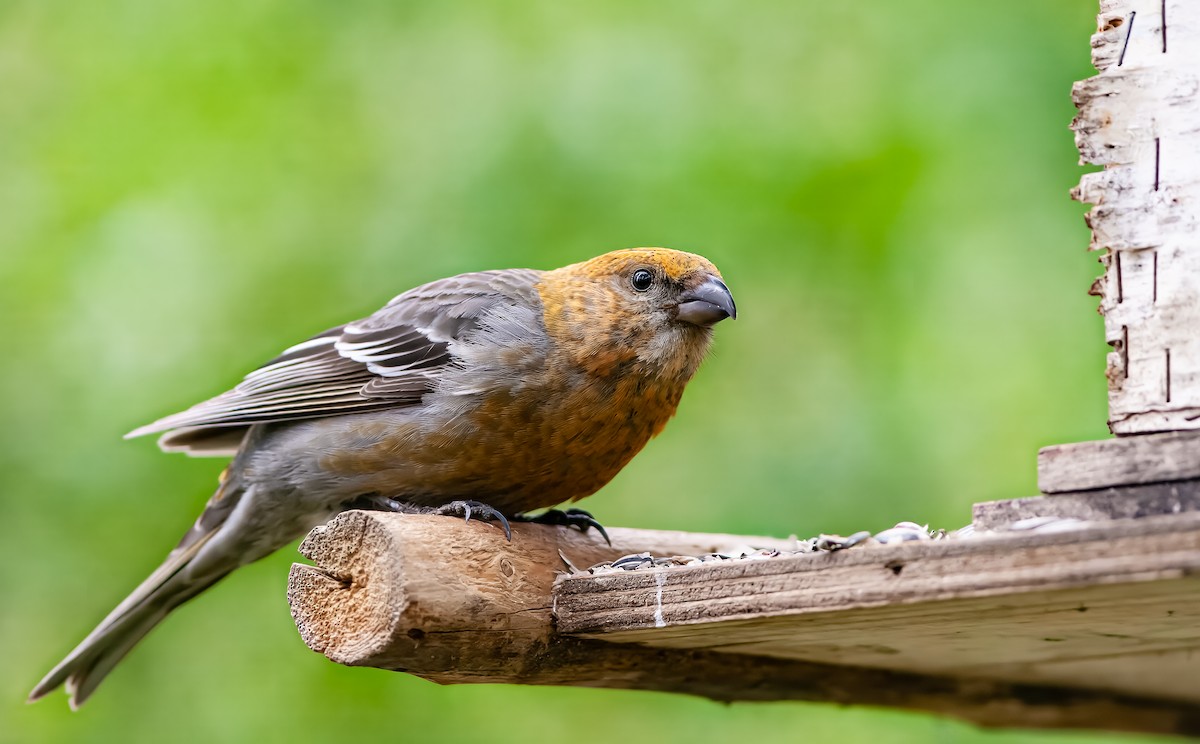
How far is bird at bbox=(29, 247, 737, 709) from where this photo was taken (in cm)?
421

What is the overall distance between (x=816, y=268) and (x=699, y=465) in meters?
1.09

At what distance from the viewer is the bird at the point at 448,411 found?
4.21m

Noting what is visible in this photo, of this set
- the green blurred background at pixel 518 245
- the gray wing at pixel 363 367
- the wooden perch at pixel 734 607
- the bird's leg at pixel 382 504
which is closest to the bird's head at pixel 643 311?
the gray wing at pixel 363 367

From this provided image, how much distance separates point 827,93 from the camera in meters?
6.26

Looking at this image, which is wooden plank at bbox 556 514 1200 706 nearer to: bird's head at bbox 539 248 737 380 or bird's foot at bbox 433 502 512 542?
bird's foot at bbox 433 502 512 542

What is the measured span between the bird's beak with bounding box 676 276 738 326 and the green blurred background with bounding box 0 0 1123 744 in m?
0.99

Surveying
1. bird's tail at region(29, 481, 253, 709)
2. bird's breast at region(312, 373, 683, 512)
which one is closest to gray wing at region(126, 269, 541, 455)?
bird's breast at region(312, 373, 683, 512)

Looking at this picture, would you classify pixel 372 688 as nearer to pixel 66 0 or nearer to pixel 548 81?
pixel 548 81

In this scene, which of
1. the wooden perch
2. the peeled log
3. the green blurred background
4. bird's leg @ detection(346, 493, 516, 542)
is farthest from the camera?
the green blurred background

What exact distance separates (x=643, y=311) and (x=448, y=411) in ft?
2.58

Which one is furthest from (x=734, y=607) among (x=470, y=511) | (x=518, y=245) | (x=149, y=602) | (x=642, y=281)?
(x=518, y=245)

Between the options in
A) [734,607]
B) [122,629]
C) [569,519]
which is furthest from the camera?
[122,629]

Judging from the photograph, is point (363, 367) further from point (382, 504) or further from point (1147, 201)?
point (1147, 201)

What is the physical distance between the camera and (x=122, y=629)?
189 inches
